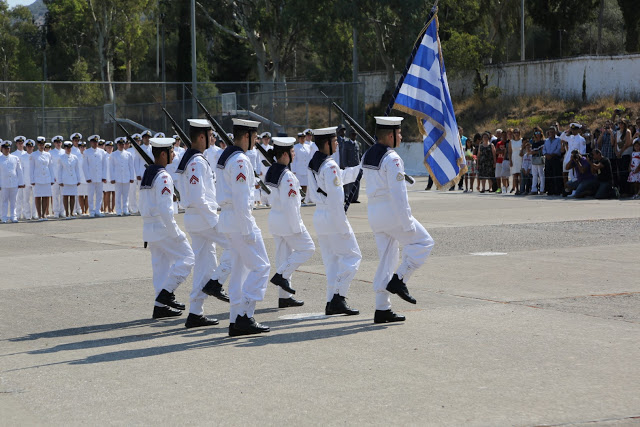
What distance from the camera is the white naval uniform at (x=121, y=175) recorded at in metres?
24.7

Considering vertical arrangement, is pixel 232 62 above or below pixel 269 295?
above

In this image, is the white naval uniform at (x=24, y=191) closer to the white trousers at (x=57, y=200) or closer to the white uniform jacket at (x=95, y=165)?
the white trousers at (x=57, y=200)

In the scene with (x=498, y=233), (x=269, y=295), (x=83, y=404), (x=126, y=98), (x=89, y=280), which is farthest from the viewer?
(x=126, y=98)

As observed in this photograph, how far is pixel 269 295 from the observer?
11156 mm

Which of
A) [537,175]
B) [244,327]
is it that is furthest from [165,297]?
[537,175]

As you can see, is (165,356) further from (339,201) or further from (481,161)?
(481,161)

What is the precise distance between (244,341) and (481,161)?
21436 mm

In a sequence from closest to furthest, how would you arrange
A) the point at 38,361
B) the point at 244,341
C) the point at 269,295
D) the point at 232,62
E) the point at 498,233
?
the point at 38,361, the point at 244,341, the point at 269,295, the point at 498,233, the point at 232,62

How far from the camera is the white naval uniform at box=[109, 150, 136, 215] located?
81.0 feet

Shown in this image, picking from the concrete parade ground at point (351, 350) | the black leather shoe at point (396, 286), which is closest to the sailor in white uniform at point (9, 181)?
the concrete parade ground at point (351, 350)

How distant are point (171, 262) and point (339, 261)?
1.80 metres

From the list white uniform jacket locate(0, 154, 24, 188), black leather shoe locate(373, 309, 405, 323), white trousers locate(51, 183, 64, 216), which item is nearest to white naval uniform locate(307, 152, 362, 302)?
black leather shoe locate(373, 309, 405, 323)

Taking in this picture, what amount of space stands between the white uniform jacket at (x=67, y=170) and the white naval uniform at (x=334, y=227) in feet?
52.9

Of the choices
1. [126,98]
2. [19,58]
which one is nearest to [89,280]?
[126,98]
